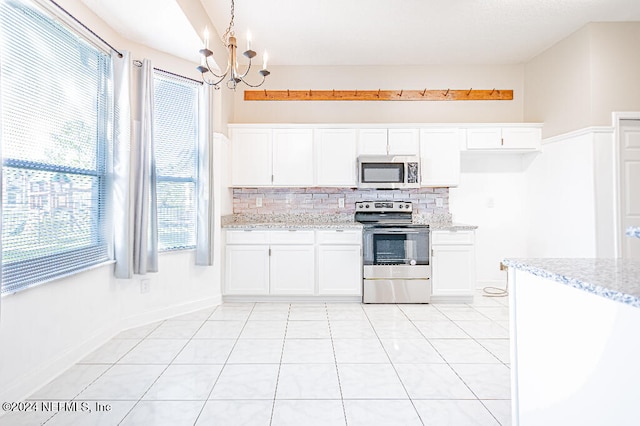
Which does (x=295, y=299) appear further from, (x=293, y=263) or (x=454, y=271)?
(x=454, y=271)

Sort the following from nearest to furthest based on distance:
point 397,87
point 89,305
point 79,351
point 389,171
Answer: point 79,351
point 89,305
point 389,171
point 397,87

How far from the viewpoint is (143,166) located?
2912 millimetres

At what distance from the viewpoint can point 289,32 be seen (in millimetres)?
3588

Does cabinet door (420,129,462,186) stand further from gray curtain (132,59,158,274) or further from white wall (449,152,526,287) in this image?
gray curtain (132,59,158,274)

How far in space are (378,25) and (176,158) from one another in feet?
7.93

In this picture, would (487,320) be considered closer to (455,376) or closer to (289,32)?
(455,376)

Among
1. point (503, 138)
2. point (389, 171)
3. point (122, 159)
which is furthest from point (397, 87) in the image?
point (122, 159)

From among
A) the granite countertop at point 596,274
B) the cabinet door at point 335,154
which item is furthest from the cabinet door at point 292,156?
the granite countertop at point 596,274

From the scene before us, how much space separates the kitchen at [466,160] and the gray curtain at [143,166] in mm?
266

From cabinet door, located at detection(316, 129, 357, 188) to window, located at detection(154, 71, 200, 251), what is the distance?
139 centimetres

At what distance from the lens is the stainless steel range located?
3.77 meters

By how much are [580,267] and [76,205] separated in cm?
293

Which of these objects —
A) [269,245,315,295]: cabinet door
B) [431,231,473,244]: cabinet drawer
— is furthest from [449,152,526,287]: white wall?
[269,245,315,295]: cabinet door

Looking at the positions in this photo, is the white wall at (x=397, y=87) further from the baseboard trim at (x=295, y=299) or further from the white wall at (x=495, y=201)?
the baseboard trim at (x=295, y=299)
